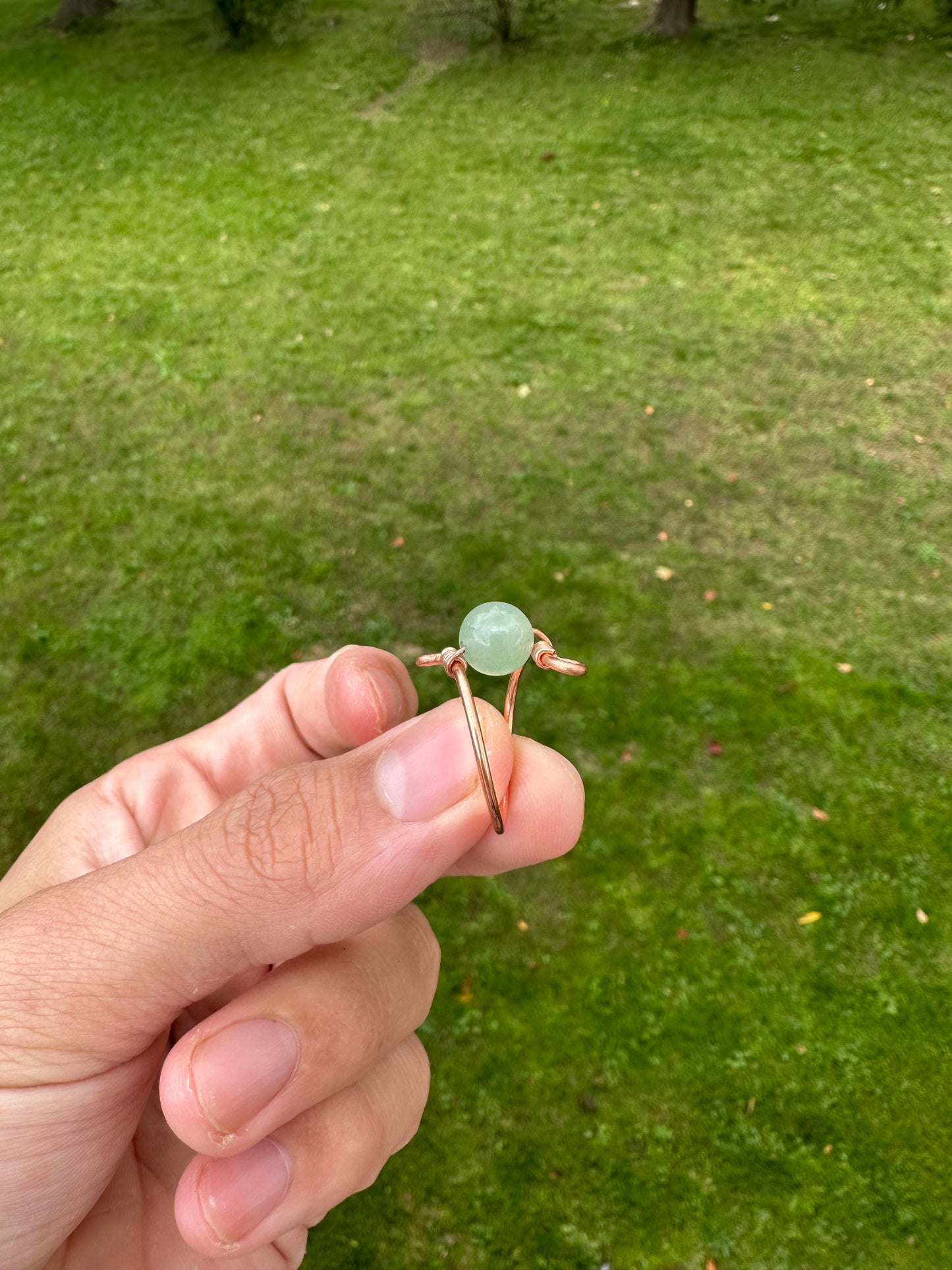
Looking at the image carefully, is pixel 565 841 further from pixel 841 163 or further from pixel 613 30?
pixel 613 30

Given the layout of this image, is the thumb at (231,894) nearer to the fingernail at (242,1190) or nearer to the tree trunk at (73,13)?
the fingernail at (242,1190)

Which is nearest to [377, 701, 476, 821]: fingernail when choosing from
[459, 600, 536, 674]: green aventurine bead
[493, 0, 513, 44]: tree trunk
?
[459, 600, 536, 674]: green aventurine bead

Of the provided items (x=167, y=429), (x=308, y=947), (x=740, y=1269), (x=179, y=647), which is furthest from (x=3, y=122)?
(x=740, y=1269)

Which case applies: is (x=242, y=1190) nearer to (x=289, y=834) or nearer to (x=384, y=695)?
(x=289, y=834)

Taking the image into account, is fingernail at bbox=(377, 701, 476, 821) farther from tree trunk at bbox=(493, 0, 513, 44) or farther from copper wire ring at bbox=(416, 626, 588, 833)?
tree trunk at bbox=(493, 0, 513, 44)

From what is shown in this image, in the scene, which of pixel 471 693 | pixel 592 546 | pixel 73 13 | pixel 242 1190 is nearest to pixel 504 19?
pixel 73 13
